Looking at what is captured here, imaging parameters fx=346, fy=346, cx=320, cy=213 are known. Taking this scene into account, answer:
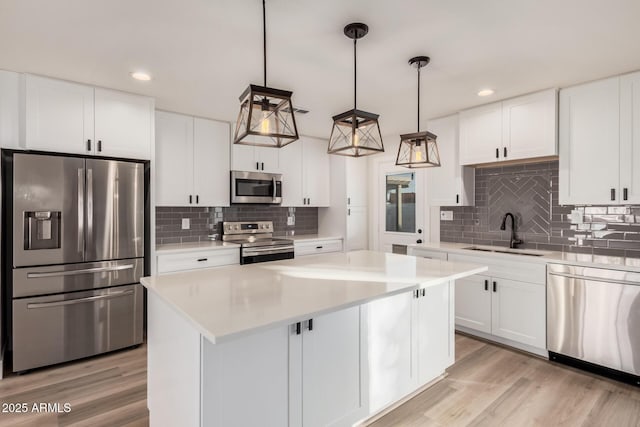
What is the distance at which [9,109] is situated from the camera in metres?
2.67

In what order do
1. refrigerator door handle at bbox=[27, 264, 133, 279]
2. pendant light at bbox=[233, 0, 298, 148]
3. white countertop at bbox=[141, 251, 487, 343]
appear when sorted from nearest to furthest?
white countertop at bbox=[141, 251, 487, 343] < pendant light at bbox=[233, 0, 298, 148] < refrigerator door handle at bbox=[27, 264, 133, 279]

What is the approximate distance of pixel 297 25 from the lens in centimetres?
200

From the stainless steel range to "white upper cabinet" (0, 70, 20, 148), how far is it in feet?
7.11

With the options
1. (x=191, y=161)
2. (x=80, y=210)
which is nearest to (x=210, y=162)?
(x=191, y=161)

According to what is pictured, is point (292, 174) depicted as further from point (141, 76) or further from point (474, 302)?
point (474, 302)

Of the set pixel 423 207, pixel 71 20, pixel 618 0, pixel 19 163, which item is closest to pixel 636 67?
pixel 618 0

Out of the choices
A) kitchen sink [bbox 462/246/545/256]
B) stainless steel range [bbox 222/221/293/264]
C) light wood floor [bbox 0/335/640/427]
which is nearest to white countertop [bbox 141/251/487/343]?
light wood floor [bbox 0/335/640/427]

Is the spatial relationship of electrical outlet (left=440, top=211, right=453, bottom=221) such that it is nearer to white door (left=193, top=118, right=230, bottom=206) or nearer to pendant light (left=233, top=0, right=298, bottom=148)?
white door (left=193, top=118, right=230, bottom=206)

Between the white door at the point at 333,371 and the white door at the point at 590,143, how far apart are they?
2394mm

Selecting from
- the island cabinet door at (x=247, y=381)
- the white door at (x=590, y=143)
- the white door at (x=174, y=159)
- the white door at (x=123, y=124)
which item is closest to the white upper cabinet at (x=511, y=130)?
the white door at (x=590, y=143)

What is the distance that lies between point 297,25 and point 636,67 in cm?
256

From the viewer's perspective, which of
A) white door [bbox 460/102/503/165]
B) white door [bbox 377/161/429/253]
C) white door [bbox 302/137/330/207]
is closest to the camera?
white door [bbox 460/102/503/165]

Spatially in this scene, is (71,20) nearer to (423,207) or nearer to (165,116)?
(165,116)

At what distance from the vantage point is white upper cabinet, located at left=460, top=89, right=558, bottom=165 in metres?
3.06
